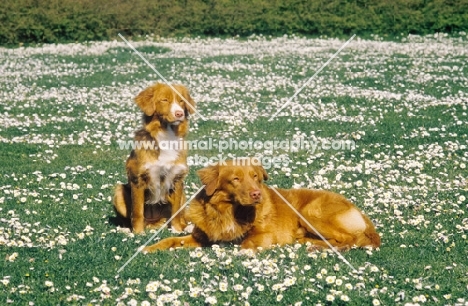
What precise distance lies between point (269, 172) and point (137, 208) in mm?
3314

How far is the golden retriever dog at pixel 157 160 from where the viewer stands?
350 inches

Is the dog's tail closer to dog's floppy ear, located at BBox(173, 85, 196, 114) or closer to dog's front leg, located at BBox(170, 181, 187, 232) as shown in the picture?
dog's front leg, located at BBox(170, 181, 187, 232)

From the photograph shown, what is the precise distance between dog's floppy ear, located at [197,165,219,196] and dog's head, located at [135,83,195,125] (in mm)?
1158

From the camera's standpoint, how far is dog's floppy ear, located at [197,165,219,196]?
26.0 ft

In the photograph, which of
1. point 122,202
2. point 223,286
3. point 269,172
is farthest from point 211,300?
point 269,172

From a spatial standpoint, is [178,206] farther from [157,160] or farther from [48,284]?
[48,284]

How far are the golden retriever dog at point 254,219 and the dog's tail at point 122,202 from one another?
3.98 feet

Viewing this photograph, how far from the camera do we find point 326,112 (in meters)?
17.2

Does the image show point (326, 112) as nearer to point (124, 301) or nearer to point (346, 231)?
point (346, 231)

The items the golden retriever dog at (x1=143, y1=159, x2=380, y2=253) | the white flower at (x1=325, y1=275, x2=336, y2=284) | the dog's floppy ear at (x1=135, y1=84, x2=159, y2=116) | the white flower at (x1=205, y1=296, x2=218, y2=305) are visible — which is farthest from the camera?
the dog's floppy ear at (x1=135, y1=84, x2=159, y2=116)

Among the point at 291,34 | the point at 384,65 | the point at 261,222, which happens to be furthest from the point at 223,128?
the point at 291,34

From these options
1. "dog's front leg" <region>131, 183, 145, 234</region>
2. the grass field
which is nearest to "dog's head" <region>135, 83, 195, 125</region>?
"dog's front leg" <region>131, 183, 145, 234</region>

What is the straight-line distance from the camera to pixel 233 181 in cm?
787

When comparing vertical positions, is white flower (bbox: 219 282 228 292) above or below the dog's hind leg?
above
